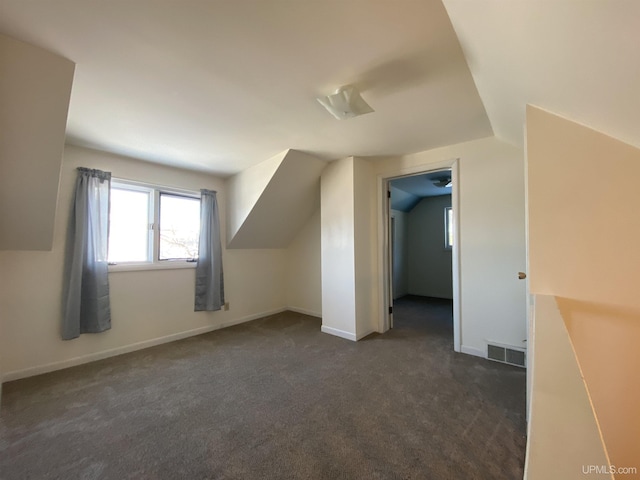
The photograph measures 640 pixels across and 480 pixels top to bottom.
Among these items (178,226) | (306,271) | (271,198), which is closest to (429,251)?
(306,271)

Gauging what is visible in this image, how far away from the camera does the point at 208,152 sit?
2836mm

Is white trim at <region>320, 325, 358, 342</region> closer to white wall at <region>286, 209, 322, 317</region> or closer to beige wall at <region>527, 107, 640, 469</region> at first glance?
white wall at <region>286, 209, 322, 317</region>

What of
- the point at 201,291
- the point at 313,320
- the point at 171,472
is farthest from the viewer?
the point at 313,320

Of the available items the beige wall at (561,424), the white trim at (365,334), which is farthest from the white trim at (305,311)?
the beige wall at (561,424)

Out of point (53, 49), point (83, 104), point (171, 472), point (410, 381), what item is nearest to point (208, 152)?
point (83, 104)

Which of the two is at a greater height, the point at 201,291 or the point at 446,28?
the point at 446,28

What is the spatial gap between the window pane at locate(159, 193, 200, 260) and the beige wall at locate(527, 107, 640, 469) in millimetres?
3631

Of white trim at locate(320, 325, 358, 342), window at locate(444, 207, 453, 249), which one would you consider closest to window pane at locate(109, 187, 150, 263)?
white trim at locate(320, 325, 358, 342)

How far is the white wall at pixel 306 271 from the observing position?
4.26m

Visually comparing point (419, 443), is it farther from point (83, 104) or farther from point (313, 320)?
point (83, 104)

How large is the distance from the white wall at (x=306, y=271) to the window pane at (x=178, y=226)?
5.36ft

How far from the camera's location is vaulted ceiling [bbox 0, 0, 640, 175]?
0.98 m

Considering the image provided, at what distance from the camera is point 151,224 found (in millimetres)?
3154

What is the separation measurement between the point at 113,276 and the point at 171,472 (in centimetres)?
225
